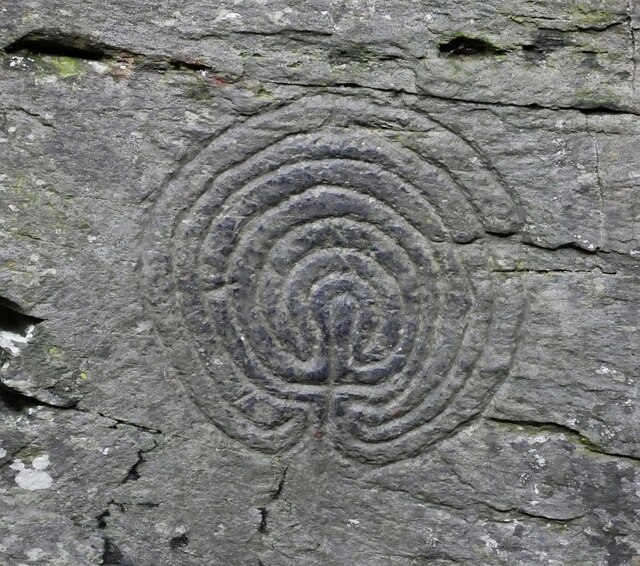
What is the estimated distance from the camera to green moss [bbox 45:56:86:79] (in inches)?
91.2

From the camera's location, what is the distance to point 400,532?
239 cm

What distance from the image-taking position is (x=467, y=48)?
92.0 inches

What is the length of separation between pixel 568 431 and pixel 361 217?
76 cm

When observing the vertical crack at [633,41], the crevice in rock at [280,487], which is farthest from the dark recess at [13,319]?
the vertical crack at [633,41]

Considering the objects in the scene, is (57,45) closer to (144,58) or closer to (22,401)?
(144,58)

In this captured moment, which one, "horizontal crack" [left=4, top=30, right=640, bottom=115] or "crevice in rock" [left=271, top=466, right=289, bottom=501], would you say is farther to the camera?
"crevice in rock" [left=271, top=466, right=289, bottom=501]

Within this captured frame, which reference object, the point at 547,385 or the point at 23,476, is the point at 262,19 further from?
the point at 23,476

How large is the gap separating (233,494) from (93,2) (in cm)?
132

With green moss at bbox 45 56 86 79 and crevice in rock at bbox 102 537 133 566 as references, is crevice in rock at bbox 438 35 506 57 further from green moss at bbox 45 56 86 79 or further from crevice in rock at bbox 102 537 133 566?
crevice in rock at bbox 102 537 133 566

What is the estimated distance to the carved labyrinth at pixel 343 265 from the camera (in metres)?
2.32

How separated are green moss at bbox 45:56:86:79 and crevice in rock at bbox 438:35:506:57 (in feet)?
3.01

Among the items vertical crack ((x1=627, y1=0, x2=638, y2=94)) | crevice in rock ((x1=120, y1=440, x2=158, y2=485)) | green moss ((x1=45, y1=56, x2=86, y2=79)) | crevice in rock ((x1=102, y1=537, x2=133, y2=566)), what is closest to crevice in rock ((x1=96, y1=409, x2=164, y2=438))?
crevice in rock ((x1=120, y1=440, x2=158, y2=485))

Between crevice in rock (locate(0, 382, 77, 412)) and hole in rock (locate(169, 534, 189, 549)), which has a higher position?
crevice in rock (locate(0, 382, 77, 412))

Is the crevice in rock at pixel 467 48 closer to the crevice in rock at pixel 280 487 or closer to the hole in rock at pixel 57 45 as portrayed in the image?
the hole in rock at pixel 57 45
